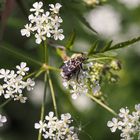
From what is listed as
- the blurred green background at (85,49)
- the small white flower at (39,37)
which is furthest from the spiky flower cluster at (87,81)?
the blurred green background at (85,49)

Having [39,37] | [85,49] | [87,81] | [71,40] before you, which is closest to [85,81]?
[87,81]

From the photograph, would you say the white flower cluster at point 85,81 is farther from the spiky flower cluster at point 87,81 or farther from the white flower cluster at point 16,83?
the white flower cluster at point 16,83

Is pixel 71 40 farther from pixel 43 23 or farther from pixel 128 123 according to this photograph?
pixel 128 123

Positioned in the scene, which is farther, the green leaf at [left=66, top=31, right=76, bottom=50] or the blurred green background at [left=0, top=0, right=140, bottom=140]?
the blurred green background at [left=0, top=0, right=140, bottom=140]

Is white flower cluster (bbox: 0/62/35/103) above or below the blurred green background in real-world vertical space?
below

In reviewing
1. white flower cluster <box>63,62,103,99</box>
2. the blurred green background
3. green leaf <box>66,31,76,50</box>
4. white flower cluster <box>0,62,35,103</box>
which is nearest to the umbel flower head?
white flower cluster <box>63,62,103,99</box>

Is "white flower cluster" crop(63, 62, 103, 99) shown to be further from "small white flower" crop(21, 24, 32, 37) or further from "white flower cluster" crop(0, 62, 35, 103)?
"small white flower" crop(21, 24, 32, 37)

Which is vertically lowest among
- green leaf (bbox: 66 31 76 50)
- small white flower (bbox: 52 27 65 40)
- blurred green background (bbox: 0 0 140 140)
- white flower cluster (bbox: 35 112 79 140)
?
white flower cluster (bbox: 35 112 79 140)
